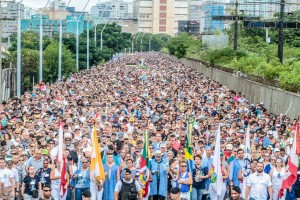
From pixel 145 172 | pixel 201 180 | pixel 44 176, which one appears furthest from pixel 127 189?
pixel 201 180

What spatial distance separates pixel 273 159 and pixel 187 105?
1512 cm

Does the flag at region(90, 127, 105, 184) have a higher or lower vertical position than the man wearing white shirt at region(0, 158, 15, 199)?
higher

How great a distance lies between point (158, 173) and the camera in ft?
51.2

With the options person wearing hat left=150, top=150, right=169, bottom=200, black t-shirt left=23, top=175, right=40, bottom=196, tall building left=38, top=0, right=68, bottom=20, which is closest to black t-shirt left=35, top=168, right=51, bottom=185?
black t-shirt left=23, top=175, right=40, bottom=196

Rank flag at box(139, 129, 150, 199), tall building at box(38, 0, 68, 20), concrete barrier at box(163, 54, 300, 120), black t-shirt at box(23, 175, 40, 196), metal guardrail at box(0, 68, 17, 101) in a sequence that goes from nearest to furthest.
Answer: black t-shirt at box(23, 175, 40, 196) → flag at box(139, 129, 150, 199) → concrete barrier at box(163, 54, 300, 120) → metal guardrail at box(0, 68, 17, 101) → tall building at box(38, 0, 68, 20)

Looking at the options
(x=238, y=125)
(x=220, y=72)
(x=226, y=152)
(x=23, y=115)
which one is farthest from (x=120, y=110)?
(x=220, y=72)

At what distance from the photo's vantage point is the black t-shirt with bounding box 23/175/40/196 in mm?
14734

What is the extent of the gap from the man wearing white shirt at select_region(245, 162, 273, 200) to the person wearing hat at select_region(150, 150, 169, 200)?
6.55ft

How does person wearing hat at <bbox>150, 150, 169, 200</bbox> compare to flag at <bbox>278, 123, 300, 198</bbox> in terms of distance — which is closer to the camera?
flag at <bbox>278, 123, 300, 198</bbox>

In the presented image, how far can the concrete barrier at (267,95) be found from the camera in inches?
1261

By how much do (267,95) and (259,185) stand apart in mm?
24427

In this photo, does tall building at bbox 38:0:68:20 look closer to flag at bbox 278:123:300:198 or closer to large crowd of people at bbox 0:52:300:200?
large crowd of people at bbox 0:52:300:200

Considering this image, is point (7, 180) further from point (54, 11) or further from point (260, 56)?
point (54, 11)

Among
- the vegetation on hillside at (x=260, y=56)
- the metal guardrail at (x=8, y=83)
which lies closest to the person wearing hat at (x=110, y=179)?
the vegetation on hillside at (x=260, y=56)
